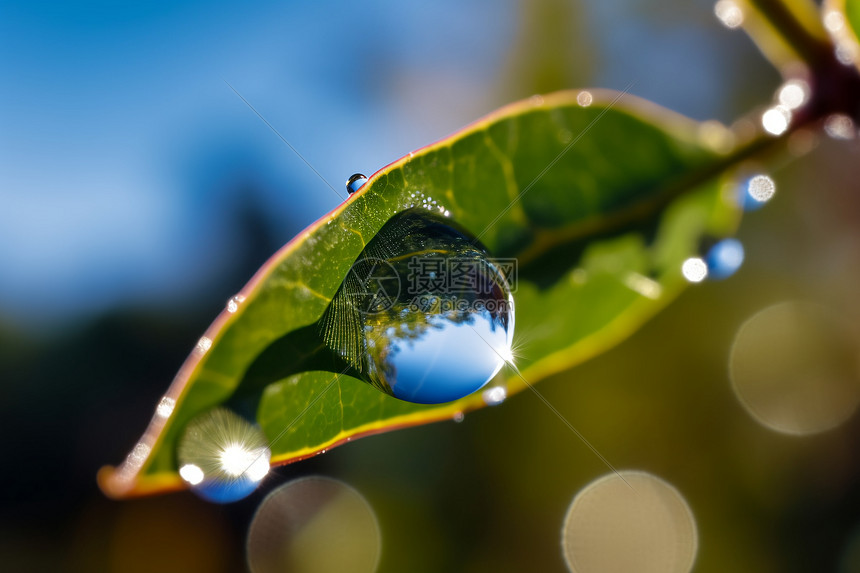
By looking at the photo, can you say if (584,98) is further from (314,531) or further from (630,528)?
(314,531)

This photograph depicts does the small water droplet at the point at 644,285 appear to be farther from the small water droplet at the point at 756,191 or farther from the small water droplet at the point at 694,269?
the small water droplet at the point at 756,191

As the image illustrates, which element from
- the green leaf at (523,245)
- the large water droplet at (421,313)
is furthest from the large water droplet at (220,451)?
the large water droplet at (421,313)

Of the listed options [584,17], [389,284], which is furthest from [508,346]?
[584,17]

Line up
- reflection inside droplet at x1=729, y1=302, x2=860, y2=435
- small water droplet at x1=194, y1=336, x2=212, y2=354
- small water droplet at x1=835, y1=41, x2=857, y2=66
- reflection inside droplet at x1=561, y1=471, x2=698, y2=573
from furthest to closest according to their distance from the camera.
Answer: reflection inside droplet at x1=561, y1=471, x2=698, y2=573 < reflection inside droplet at x1=729, y1=302, x2=860, y2=435 < small water droplet at x1=835, y1=41, x2=857, y2=66 < small water droplet at x1=194, y1=336, x2=212, y2=354

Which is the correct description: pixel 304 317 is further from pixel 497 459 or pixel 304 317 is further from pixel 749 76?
pixel 749 76

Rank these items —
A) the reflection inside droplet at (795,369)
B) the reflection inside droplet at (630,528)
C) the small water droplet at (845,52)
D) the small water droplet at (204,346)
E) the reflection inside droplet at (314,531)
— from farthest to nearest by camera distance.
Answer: the reflection inside droplet at (314,531), the reflection inside droplet at (630,528), the reflection inside droplet at (795,369), the small water droplet at (845,52), the small water droplet at (204,346)

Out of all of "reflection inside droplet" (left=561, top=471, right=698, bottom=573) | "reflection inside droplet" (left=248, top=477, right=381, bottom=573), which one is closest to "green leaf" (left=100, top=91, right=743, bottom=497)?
"reflection inside droplet" (left=561, top=471, right=698, bottom=573)

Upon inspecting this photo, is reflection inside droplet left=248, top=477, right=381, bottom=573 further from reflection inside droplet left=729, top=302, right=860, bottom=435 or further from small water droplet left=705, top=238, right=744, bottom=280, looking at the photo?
small water droplet left=705, top=238, right=744, bottom=280
